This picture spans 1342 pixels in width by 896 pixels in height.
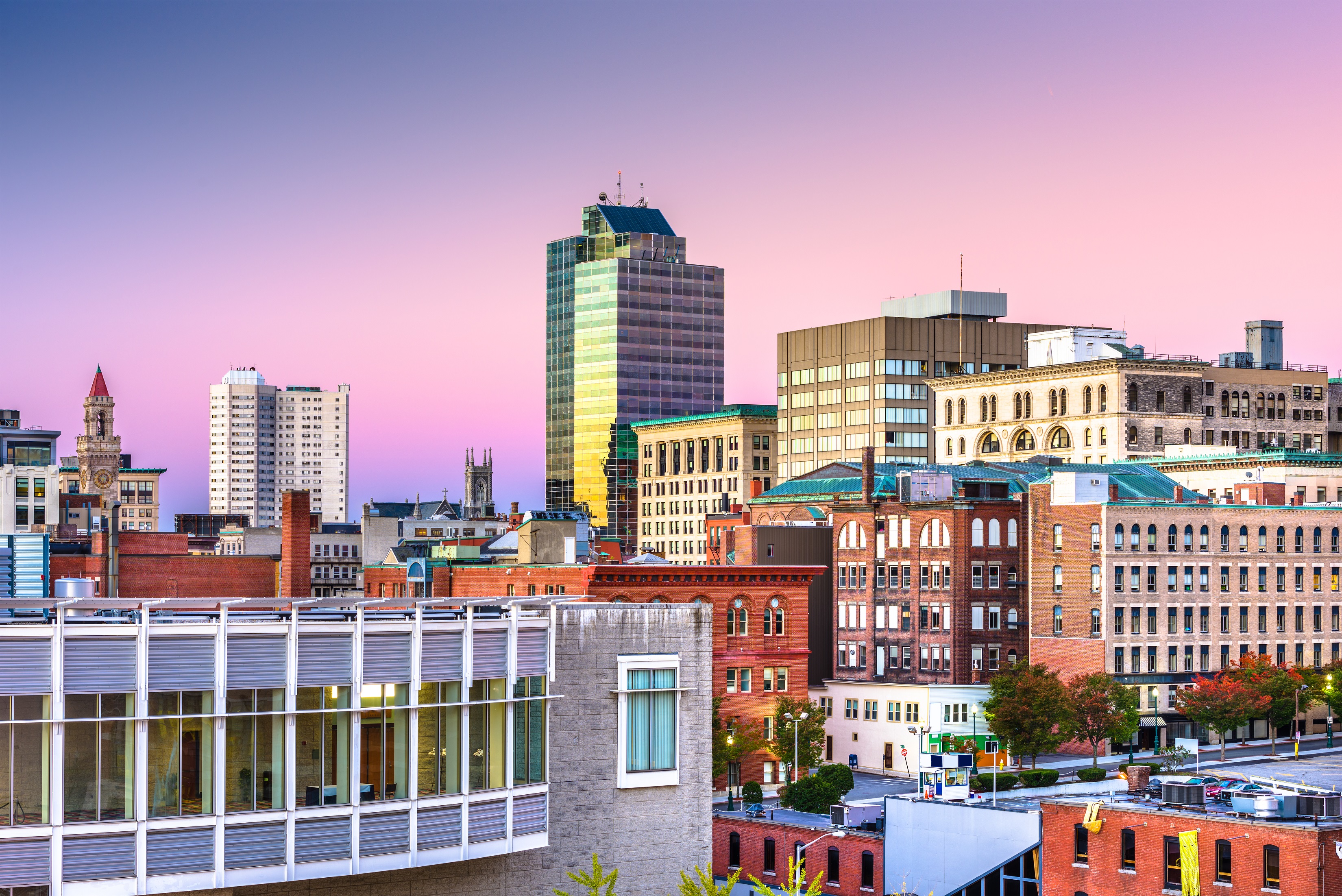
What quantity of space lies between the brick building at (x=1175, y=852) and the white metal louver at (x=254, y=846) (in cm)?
5252

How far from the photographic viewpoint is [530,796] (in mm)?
36969

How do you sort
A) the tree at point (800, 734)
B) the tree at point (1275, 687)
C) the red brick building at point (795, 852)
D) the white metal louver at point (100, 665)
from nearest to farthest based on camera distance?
the white metal louver at point (100, 665) → the red brick building at point (795, 852) → the tree at point (800, 734) → the tree at point (1275, 687)

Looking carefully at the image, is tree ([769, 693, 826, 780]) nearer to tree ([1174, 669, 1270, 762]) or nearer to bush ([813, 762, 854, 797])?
bush ([813, 762, 854, 797])

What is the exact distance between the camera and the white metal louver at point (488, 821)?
35.7 m

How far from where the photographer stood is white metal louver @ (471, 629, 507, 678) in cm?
3550

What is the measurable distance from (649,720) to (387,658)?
8.09 meters

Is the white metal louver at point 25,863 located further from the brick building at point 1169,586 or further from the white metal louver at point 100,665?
the brick building at point 1169,586

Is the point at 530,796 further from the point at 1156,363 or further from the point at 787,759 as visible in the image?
the point at 1156,363

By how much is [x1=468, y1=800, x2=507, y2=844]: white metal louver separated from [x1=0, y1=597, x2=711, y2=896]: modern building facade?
40 mm

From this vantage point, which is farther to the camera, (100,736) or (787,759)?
(787,759)

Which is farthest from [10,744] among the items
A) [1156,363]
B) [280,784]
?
[1156,363]

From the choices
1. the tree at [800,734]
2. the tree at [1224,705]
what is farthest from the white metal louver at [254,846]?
the tree at [1224,705]

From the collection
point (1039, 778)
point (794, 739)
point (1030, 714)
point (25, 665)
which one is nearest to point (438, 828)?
point (25, 665)

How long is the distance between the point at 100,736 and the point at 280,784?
3.25 metres
